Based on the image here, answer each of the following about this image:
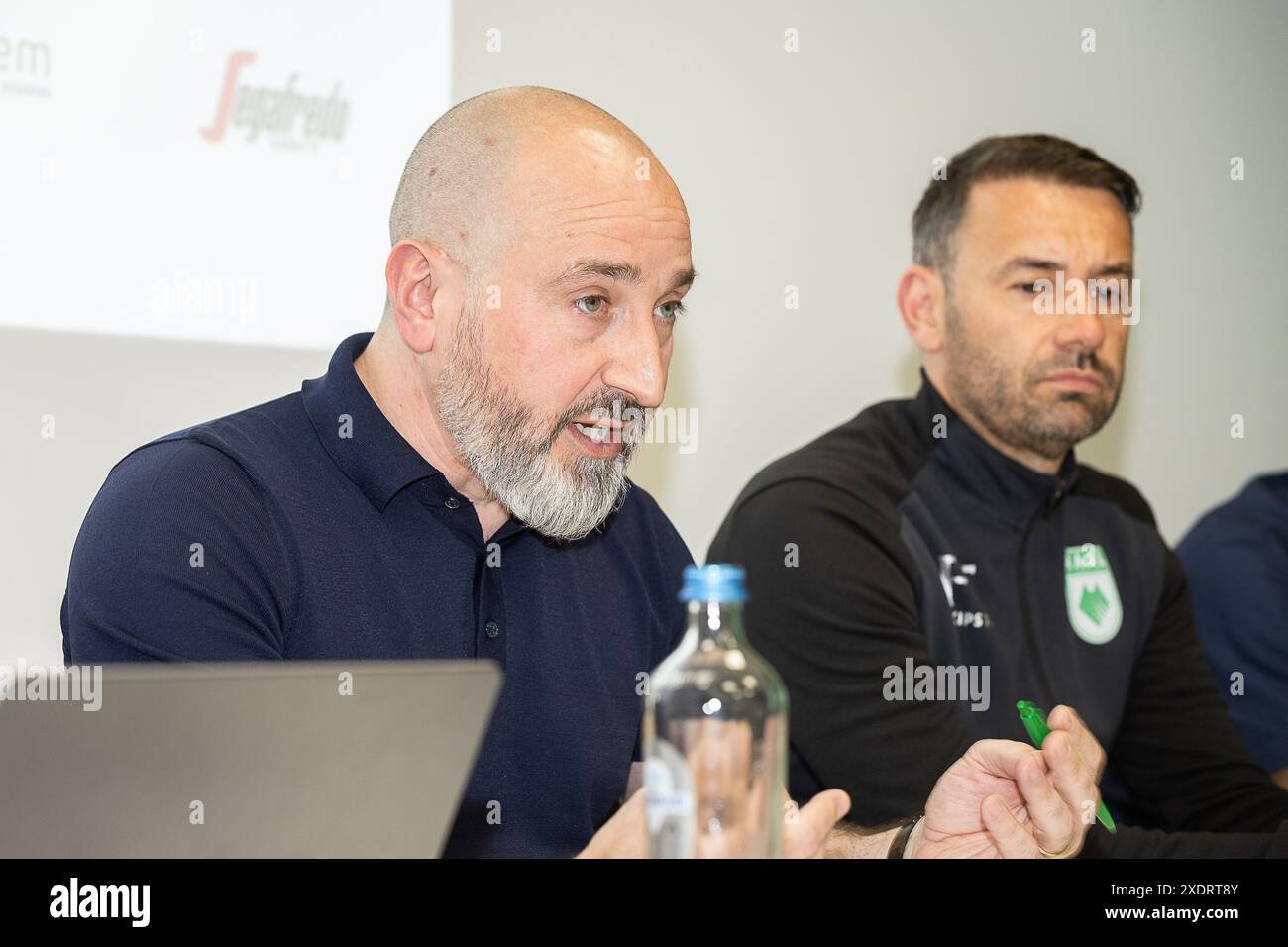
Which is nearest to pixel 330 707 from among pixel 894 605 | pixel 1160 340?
pixel 894 605

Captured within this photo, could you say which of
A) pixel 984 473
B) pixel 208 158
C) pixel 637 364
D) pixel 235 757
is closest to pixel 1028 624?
pixel 984 473

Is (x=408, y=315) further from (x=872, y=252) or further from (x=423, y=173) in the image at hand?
(x=872, y=252)

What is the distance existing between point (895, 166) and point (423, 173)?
1287 millimetres

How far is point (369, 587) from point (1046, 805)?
61 centimetres

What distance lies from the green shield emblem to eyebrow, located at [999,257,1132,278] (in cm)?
41

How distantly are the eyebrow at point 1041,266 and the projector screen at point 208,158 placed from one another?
2.82ft

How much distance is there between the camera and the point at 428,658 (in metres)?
1.24

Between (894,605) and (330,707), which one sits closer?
(330,707)

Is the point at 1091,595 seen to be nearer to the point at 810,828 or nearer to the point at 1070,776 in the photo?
the point at 1070,776

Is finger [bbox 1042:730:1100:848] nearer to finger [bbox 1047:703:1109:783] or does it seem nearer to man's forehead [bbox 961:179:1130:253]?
finger [bbox 1047:703:1109:783]

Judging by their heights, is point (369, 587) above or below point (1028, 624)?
above

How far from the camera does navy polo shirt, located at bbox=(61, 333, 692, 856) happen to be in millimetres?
1105

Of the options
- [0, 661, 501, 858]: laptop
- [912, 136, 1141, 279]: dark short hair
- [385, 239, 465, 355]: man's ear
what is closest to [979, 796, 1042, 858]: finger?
[0, 661, 501, 858]: laptop

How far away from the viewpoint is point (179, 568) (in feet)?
3.61
